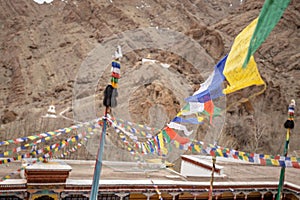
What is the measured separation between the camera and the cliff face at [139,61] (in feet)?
89.6

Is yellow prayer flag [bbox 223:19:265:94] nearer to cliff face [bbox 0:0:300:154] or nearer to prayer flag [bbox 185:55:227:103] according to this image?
prayer flag [bbox 185:55:227:103]

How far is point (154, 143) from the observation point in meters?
6.58

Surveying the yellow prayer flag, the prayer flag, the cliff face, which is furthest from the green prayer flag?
the cliff face

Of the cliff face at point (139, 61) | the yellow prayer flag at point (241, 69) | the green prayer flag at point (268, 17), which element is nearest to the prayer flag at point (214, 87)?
the yellow prayer flag at point (241, 69)

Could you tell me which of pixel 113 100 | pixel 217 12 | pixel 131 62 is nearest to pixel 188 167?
pixel 113 100

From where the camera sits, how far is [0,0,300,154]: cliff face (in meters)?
27.3

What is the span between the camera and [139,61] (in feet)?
136

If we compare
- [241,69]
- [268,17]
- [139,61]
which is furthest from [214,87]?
[139,61]

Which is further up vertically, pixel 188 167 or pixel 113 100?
pixel 113 100

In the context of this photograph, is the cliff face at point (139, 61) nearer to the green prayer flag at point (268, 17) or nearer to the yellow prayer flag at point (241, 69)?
the yellow prayer flag at point (241, 69)

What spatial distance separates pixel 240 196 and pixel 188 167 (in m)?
2.43

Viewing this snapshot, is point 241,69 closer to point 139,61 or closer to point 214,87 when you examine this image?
point 214,87

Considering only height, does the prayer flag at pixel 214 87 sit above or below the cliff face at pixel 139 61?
below

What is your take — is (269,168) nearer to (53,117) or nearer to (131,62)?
(53,117)
